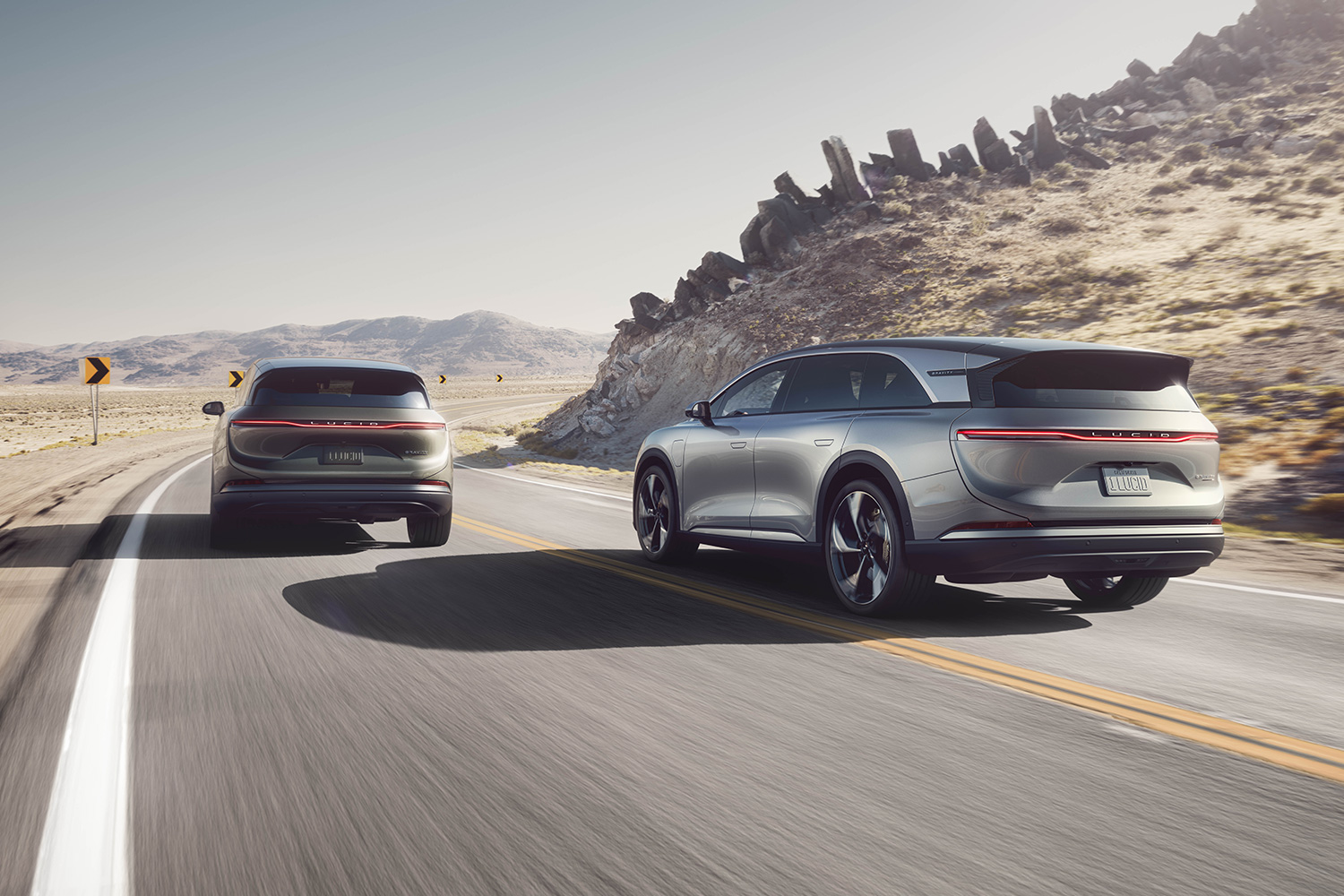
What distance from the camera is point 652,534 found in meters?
9.14

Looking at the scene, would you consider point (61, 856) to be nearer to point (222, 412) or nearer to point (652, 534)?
point (652, 534)

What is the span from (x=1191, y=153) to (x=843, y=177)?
54.8 ft

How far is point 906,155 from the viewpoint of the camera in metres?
46.7

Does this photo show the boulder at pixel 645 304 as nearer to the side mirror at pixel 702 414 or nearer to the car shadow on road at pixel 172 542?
the car shadow on road at pixel 172 542

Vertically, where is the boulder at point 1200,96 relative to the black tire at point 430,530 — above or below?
above

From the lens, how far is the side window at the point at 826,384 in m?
7.10

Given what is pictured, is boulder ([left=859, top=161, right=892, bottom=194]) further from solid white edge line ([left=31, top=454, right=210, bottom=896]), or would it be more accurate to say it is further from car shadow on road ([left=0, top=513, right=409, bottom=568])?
solid white edge line ([left=31, top=454, right=210, bottom=896])

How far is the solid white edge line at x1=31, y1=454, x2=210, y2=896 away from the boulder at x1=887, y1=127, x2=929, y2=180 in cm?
4507

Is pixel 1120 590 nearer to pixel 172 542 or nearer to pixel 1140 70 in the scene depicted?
pixel 172 542

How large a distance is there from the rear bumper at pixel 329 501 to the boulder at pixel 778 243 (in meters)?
32.6

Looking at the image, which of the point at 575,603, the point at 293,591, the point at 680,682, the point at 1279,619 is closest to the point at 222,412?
the point at 293,591

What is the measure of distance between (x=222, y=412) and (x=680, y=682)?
788cm

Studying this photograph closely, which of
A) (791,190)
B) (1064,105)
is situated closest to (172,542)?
(791,190)

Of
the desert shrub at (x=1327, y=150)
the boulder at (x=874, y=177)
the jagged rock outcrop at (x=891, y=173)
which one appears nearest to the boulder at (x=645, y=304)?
the jagged rock outcrop at (x=891, y=173)
